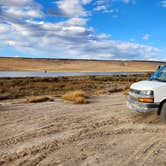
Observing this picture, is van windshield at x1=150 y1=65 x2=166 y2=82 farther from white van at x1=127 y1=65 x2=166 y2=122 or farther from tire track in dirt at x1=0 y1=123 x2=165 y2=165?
tire track in dirt at x1=0 y1=123 x2=165 y2=165

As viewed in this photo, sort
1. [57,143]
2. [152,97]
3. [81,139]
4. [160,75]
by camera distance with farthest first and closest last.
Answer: [160,75], [152,97], [81,139], [57,143]

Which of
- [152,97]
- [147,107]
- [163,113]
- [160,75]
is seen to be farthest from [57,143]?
[160,75]

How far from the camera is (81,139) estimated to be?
822 centimetres

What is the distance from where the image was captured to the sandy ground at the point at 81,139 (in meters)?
6.55

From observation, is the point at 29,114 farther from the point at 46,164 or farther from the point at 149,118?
the point at 46,164

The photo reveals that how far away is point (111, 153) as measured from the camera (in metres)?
6.95

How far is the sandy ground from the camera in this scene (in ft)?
21.5

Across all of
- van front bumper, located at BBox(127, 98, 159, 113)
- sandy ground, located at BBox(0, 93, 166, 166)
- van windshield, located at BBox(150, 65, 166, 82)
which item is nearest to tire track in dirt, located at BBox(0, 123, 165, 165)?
sandy ground, located at BBox(0, 93, 166, 166)

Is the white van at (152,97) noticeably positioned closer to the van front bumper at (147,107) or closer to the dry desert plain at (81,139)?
the van front bumper at (147,107)

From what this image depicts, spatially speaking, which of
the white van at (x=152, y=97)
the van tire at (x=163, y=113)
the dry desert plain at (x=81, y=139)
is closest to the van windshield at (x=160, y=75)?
the white van at (x=152, y=97)

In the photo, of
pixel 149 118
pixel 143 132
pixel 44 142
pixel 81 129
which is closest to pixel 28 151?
pixel 44 142

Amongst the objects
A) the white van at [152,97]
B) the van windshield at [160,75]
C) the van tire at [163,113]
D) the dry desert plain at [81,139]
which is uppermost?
the van windshield at [160,75]

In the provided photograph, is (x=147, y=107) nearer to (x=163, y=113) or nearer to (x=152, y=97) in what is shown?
(x=152, y=97)

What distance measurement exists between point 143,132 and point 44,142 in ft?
9.32
